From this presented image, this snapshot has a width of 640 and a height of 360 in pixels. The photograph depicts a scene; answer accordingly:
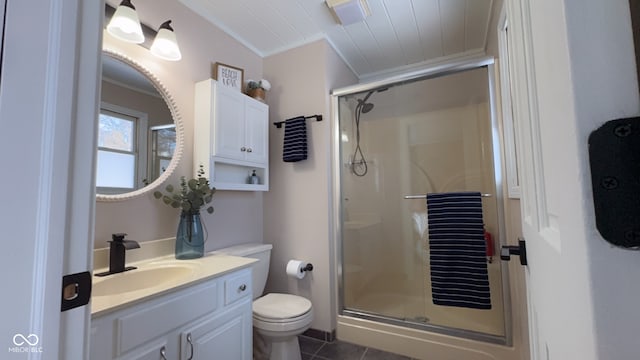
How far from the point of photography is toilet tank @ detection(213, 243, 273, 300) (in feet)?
5.97

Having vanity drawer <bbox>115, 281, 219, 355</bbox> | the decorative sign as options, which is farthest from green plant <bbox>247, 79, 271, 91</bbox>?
vanity drawer <bbox>115, 281, 219, 355</bbox>

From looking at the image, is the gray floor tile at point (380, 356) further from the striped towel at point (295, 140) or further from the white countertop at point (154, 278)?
the striped towel at point (295, 140)

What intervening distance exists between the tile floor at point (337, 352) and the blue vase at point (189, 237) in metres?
1.04

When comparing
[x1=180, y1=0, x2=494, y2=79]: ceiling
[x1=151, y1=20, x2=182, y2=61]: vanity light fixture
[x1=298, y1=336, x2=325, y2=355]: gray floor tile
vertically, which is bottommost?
[x1=298, y1=336, x2=325, y2=355]: gray floor tile

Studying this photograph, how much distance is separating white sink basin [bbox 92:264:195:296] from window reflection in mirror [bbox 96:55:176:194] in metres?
0.43

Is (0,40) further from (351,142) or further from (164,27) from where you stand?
(351,142)

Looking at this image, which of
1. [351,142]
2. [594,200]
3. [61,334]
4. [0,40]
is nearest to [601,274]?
[594,200]

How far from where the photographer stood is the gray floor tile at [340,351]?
5.94 ft

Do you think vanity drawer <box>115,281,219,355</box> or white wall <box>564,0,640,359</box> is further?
vanity drawer <box>115,281,219,355</box>

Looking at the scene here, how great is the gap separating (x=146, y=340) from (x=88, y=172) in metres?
0.70

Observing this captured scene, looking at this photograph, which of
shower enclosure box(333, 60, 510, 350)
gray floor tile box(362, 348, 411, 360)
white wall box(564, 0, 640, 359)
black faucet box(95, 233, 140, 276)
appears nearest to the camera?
white wall box(564, 0, 640, 359)

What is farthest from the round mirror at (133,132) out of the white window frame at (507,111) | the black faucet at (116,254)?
the white window frame at (507,111)

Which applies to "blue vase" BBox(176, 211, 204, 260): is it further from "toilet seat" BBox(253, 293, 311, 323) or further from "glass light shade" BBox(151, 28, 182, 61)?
"glass light shade" BBox(151, 28, 182, 61)

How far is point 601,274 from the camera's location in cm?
24
